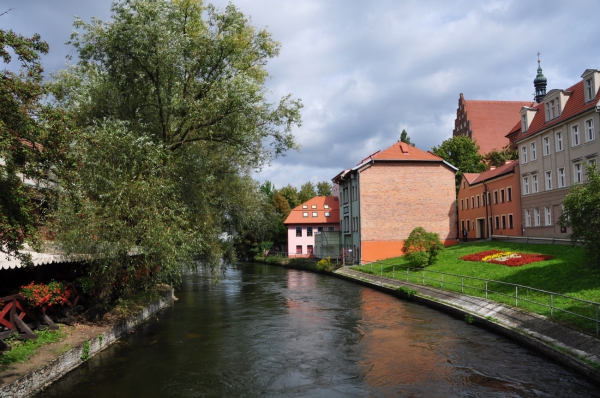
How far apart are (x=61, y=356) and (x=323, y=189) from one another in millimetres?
86570

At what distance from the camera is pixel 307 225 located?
71500 millimetres

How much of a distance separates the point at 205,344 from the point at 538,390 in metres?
10.1

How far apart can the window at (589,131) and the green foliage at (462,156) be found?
28.7 meters

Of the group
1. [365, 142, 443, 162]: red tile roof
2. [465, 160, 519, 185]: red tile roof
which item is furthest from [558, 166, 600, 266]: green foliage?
[365, 142, 443, 162]: red tile roof

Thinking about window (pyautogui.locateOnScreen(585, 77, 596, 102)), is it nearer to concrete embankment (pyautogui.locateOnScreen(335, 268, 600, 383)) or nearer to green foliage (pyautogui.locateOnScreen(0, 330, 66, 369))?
concrete embankment (pyautogui.locateOnScreen(335, 268, 600, 383))

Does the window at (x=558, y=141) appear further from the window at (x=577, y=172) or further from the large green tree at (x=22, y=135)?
the large green tree at (x=22, y=135)

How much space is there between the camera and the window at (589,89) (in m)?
31.9

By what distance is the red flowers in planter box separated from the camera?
13250 millimetres

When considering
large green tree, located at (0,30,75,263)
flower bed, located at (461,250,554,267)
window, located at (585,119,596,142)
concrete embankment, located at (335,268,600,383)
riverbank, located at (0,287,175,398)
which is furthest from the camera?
window, located at (585,119,596,142)

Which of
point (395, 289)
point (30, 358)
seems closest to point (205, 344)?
point (30, 358)

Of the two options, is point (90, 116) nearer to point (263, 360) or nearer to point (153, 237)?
point (153, 237)

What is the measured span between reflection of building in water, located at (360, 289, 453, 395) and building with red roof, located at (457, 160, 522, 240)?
78.8 feet

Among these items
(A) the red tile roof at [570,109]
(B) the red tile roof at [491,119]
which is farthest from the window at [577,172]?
(B) the red tile roof at [491,119]

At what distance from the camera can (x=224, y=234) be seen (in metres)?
32.0
